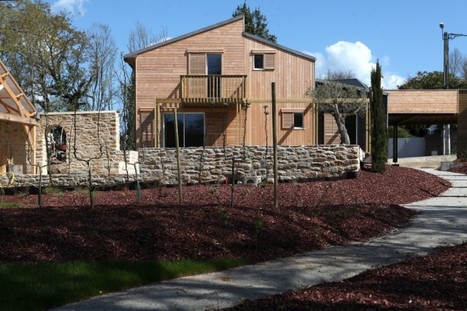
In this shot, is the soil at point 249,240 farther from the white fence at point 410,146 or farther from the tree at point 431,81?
the tree at point 431,81

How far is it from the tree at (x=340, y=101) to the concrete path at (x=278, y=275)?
505 inches

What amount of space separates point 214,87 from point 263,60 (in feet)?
9.83

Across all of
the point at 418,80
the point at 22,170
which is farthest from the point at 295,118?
the point at 418,80

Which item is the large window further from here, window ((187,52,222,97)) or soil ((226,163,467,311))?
soil ((226,163,467,311))

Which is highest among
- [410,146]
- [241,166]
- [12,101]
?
[12,101]

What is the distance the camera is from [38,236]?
26.1ft

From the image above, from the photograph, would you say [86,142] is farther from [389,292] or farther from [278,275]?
[389,292]

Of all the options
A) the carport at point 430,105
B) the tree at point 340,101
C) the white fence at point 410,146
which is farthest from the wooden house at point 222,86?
the white fence at point 410,146

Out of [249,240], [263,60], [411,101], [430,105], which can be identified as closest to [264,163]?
[249,240]

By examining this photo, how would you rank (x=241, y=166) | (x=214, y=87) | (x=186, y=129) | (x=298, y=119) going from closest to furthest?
1. (x=241, y=166)
2. (x=214, y=87)
3. (x=186, y=129)
4. (x=298, y=119)

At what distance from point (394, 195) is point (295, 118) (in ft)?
35.1

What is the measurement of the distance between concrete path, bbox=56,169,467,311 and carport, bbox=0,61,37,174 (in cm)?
1760

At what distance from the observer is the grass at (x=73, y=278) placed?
5.94m

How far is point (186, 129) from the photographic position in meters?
26.3
